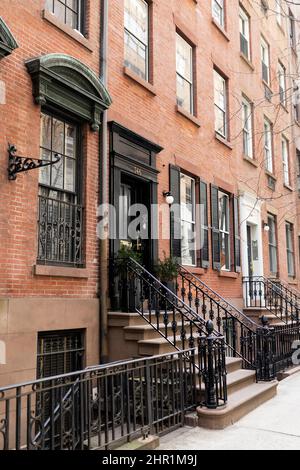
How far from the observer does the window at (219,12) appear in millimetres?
13661

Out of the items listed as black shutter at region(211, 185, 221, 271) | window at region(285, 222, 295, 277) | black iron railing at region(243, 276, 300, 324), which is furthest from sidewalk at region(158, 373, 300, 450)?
window at region(285, 222, 295, 277)

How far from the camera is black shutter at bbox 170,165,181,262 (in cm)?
1012

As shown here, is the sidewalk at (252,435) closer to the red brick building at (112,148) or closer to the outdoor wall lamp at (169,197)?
the red brick building at (112,148)

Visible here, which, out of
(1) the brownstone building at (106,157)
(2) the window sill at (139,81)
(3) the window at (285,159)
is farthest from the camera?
(3) the window at (285,159)

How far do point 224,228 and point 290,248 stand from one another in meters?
7.45

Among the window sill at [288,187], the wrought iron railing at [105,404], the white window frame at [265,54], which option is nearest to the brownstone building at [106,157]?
the wrought iron railing at [105,404]

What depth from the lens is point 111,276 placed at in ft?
26.3

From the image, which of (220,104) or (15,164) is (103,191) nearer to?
(15,164)

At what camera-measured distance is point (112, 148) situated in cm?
841

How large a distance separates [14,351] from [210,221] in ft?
22.7

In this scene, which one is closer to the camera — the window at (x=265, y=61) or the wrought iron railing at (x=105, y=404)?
the wrought iron railing at (x=105, y=404)

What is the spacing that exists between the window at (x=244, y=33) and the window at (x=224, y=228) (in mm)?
5440
